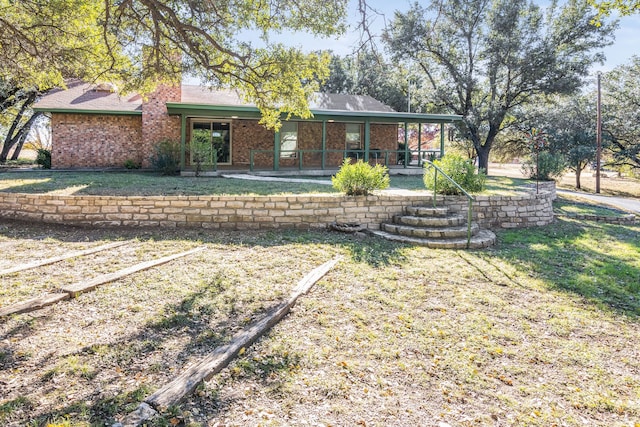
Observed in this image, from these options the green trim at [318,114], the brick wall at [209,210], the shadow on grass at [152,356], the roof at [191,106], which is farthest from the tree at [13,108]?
the shadow on grass at [152,356]

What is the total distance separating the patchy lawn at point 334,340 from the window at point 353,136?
12242 mm

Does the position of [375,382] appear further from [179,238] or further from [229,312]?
[179,238]

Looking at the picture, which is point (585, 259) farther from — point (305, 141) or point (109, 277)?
point (305, 141)

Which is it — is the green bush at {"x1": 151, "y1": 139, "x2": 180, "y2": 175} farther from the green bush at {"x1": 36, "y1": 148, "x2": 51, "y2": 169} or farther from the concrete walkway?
the concrete walkway

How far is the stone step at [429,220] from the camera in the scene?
297 inches

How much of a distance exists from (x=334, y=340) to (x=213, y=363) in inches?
43.1

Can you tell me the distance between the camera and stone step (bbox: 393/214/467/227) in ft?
24.7

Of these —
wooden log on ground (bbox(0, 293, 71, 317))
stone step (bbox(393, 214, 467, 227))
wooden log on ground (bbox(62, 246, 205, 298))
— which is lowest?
wooden log on ground (bbox(0, 293, 71, 317))

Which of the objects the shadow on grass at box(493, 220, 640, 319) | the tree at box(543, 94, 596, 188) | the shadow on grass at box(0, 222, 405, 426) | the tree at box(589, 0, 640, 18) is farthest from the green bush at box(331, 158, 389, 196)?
the tree at box(543, 94, 596, 188)

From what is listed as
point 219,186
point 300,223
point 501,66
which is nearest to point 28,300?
point 300,223

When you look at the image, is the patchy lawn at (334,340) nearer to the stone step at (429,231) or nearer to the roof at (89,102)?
the stone step at (429,231)

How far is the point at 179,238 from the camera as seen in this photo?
655cm

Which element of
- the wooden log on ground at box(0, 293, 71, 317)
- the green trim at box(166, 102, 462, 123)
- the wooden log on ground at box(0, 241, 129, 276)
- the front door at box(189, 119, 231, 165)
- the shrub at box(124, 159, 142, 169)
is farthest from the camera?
the front door at box(189, 119, 231, 165)

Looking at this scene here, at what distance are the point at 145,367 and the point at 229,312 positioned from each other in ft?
3.65
